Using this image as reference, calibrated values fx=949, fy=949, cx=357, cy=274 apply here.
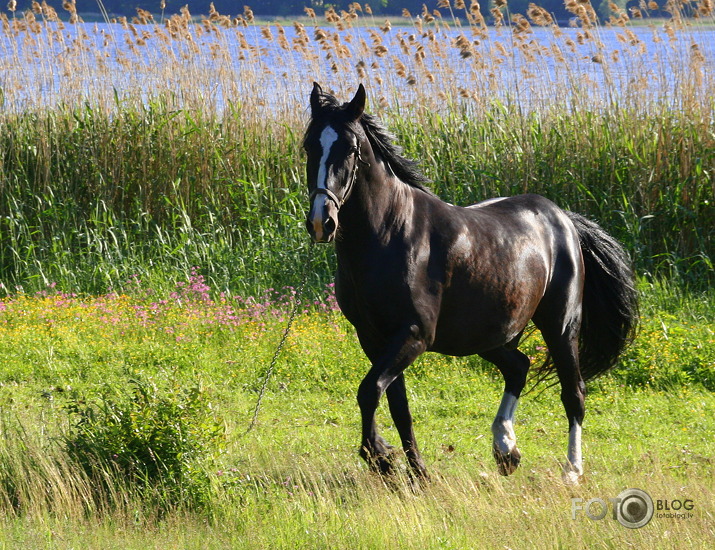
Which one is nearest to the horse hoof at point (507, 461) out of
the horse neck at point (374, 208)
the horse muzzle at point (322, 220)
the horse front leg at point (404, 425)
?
the horse front leg at point (404, 425)

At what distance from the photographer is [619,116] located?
936cm

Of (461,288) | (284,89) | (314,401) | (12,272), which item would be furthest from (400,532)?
(284,89)

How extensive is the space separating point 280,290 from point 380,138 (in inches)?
162

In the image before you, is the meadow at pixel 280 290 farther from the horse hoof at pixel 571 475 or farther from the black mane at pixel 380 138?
the black mane at pixel 380 138

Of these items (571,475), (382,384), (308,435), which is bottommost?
(308,435)

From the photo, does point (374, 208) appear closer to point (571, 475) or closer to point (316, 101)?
point (316, 101)

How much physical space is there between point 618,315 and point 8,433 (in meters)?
3.54

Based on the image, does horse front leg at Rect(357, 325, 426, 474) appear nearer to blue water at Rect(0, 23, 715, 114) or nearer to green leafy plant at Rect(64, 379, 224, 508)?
green leafy plant at Rect(64, 379, 224, 508)

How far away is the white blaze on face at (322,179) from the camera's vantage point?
402 centimetres

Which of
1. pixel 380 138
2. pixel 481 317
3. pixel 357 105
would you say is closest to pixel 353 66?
pixel 380 138

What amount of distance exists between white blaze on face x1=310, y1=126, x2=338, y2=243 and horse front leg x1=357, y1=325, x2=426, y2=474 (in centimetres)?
70

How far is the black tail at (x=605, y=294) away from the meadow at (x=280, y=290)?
0.63m

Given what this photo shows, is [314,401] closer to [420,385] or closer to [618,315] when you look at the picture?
[420,385]

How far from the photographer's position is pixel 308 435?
5.84m
